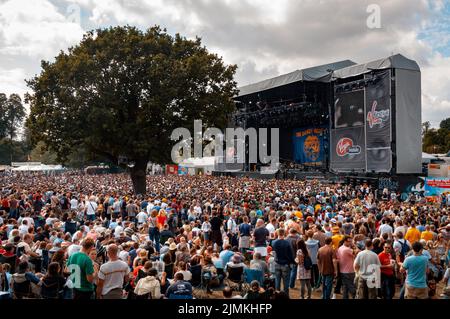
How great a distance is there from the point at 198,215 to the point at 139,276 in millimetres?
7350

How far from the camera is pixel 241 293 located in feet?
23.6

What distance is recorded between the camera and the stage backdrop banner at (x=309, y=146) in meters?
38.3

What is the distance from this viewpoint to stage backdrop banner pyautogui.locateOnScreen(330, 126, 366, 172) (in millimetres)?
28750

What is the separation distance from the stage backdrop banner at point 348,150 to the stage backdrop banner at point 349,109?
19.3 inches

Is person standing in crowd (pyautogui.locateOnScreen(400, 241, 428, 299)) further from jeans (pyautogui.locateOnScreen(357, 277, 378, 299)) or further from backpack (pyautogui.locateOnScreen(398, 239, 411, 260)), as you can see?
backpack (pyautogui.locateOnScreen(398, 239, 411, 260))

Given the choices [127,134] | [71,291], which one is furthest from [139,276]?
[127,134]

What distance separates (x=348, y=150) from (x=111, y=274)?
27146mm

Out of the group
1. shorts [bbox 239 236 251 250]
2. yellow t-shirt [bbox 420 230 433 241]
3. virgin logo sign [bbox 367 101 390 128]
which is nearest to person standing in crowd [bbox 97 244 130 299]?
shorts [bbox 239 236 251 250]

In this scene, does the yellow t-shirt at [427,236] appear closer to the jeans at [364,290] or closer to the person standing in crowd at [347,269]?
the person standing in crowd at [347,269]

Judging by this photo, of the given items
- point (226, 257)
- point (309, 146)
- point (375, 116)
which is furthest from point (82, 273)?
point (309, 146)

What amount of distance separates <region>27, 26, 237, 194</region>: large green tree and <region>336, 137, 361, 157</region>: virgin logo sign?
34.2 feet

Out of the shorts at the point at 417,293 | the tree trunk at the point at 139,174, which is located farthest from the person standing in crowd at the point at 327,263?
the tree trunk at the point at 139,174

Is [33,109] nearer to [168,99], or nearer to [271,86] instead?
[168,99]
